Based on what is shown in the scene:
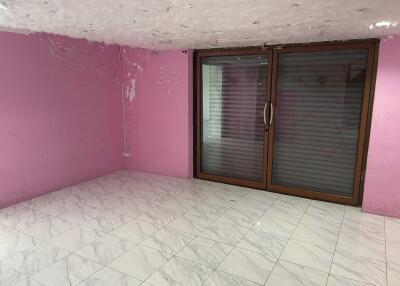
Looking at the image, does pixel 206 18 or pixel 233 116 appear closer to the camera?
pixel 206 18

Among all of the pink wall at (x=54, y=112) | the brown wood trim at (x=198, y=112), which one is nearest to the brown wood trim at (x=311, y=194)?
the brown wood trim at (x=198, y=112)

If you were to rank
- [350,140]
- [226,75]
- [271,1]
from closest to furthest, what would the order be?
1. [271,1]
2. [350,140]
3. [226,75]

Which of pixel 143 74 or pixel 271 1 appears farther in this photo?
pixel 143 74

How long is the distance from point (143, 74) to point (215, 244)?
2.94 meters

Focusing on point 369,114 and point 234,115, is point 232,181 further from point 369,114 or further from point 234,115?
point 369,114

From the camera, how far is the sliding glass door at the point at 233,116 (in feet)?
12.5

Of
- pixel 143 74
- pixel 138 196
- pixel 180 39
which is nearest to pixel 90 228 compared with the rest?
pixel 138 196

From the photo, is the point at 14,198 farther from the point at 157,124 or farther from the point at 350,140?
the point at 350,140

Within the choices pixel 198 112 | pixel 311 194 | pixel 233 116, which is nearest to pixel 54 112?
pixel 198 112

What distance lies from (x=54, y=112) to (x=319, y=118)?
133 inches

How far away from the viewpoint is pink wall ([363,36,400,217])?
2.94 m

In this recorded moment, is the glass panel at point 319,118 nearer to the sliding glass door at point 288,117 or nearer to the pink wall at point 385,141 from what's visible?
the sliding glass door at point 288,117

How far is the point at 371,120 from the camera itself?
314 centimetres

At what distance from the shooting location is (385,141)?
3.07 metres
